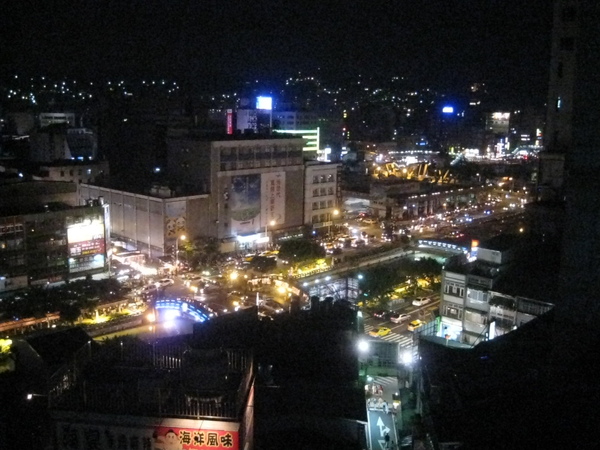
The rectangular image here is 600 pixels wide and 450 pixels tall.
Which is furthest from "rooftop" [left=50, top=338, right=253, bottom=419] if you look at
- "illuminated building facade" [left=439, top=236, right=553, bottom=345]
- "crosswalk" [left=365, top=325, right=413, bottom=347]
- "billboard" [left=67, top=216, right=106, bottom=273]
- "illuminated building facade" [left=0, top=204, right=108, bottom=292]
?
"billboard" [left=67, top=216, right=106, bottom=273]

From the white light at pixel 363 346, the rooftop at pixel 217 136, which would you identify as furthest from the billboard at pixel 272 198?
the white light at pixel 363 346

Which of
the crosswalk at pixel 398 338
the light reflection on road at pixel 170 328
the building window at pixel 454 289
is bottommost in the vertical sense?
the crosswalk at pixel 398 338

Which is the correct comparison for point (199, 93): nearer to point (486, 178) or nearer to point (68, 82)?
point (68, 82)

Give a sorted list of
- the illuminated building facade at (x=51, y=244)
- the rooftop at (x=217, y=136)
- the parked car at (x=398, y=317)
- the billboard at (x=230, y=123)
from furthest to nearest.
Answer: the billboard at (x=230, y=123) < the rooftop at (x=217, y=136) < the illuminated building facade at (x=51, y=244) < the parked car at (x=398, y=317)

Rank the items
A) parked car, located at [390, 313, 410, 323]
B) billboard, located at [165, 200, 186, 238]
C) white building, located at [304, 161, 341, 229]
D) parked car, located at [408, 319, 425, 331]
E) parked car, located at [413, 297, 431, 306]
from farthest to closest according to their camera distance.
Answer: white building, located at [304, 161, 341, 229], billboard, located at [165, 200, 186, 238], parked car, located at [413, 297, 431, 306], parked car, located at [390, 313, 410, 323], parked car, located at [408, 319, 425, 331]

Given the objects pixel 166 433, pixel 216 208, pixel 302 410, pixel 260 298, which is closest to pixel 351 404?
pixel 302 410

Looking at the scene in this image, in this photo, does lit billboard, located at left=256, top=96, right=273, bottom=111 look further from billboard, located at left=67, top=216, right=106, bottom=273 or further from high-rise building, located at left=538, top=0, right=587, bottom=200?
high-rise building, located at left=538, top=0, right=587, bottom=200

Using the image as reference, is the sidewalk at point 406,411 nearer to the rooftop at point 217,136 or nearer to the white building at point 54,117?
the rooftop at point 217,136

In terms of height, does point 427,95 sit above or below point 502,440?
above
